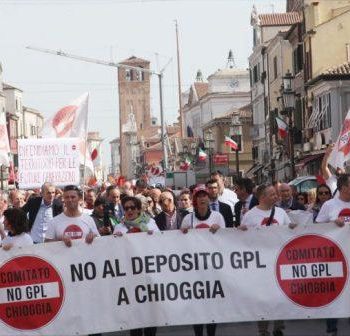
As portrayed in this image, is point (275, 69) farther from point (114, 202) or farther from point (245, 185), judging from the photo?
point (245, 185)

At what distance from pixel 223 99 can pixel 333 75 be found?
3256 inches

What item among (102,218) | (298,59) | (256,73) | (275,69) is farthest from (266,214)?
(256,73)

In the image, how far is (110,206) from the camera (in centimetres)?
1664

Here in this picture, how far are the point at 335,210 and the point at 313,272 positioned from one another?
94cm

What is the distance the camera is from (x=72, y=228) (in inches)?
469

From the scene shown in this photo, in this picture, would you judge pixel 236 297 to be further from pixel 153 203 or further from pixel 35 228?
pixel 153 203

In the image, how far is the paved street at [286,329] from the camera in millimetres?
12734

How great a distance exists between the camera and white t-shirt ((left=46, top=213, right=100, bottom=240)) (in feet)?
39.0

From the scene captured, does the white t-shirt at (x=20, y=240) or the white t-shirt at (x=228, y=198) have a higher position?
the white t-shirt at (x=228, y=198)

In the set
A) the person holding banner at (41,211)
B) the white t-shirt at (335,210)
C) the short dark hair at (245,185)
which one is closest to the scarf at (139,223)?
the white t-shirt at (335,210)

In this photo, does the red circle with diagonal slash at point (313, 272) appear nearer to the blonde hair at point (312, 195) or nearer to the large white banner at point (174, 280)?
the large white banner at point (174, 280)

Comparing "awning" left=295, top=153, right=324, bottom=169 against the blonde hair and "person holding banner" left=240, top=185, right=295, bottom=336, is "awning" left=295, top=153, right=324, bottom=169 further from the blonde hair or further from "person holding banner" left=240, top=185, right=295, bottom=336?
"person holding banner" left=240, top=185, right=295, bottom=336

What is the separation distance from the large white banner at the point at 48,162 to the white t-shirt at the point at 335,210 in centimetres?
888

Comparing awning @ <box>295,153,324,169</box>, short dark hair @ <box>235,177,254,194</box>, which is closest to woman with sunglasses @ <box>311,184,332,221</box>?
short dark hair @ <box>235,177,254,194</box>
